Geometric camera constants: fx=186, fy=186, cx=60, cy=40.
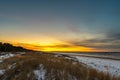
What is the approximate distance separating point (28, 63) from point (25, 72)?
1.51m

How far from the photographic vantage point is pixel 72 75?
10430mm

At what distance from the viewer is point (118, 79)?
1020 centimetres

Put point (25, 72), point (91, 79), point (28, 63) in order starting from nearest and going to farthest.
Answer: point (91, 79) < point (25, 72) < point (28, 63)

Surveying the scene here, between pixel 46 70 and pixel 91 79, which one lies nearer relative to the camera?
pixel 91 79

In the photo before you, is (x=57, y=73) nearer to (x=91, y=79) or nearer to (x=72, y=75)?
(x=72, y=75)

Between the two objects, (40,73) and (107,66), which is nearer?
(40,73)

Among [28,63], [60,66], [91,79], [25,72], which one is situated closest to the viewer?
[91,79]

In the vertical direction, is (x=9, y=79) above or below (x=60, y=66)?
below

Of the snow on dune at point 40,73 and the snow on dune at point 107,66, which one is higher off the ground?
the snow on dune at point 107,66

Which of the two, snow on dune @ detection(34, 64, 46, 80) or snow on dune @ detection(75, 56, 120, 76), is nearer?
snow on dune @ detection(34, 64, 46, 80)

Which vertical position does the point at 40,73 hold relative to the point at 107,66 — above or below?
below

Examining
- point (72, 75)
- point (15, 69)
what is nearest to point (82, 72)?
point (72, 75)

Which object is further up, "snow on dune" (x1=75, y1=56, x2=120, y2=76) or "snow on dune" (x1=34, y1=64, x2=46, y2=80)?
"snow on dune" (x1=75, y1=56, x2=120, y2=76)

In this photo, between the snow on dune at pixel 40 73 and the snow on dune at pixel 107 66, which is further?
the snow on dune at pixel 107 66
